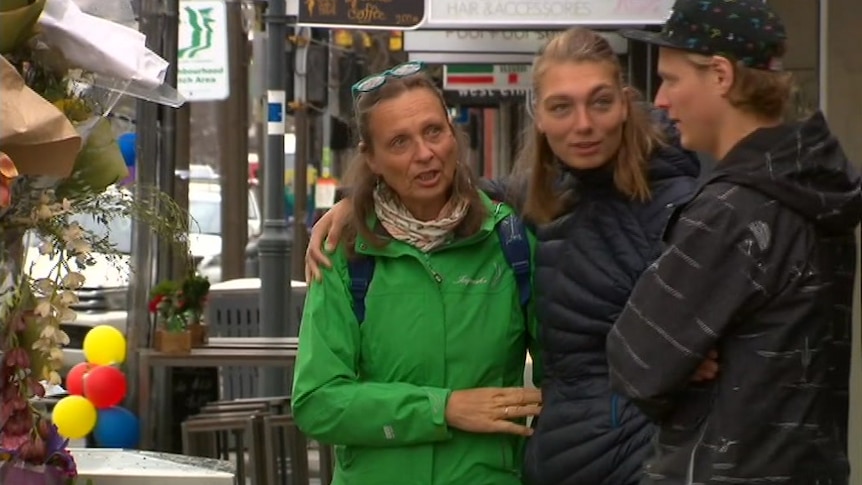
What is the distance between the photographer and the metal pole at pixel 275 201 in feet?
41.2

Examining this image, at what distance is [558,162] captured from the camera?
12.7 feet

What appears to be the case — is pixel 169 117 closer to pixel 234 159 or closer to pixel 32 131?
pixel 32 131

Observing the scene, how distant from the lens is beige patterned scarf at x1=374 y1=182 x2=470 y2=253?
394 centimetres

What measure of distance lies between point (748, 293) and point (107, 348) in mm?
7100

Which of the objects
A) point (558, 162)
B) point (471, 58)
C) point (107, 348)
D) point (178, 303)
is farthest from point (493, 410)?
point (471, 58)

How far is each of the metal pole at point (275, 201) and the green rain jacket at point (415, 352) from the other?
8275 millimetres

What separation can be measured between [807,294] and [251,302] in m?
10.6

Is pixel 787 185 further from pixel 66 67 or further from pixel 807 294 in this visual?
pixel 66 67

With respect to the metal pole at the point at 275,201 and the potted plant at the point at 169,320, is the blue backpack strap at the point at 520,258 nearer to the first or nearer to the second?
the potted plant at the point at 169,320

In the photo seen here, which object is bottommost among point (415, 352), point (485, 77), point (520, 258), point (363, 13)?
point (415, 352)

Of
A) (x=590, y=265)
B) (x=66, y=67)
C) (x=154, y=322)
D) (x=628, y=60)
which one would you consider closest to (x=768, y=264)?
(x=590, y=265)

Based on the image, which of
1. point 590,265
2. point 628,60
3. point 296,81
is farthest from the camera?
point 296,81

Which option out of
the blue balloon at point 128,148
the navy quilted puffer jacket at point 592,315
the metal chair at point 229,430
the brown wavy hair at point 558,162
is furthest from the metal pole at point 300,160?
the navy quilted puffer jacket at point 592,315

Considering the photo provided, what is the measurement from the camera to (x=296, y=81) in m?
21.9
